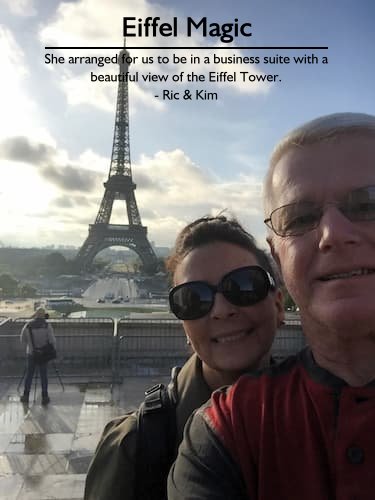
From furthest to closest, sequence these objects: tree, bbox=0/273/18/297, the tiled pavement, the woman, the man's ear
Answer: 1. tree, bbox=0/273/18/297
2. the tiled pavement
3. the woman
4. the man's ear

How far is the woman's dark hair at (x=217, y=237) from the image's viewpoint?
73.1 inches

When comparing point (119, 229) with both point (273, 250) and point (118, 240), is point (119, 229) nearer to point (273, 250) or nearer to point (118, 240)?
point (118, 240)

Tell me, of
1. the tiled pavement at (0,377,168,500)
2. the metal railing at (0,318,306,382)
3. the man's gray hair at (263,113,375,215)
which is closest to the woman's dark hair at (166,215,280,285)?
the man's gray hair at (263,113,375,215)

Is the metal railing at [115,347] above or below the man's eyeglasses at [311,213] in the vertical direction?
below

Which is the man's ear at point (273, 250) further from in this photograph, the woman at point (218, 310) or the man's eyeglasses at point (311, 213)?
the woman at point (218, 310)

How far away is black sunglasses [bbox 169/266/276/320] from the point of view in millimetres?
1749

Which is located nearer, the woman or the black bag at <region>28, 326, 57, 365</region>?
the woman

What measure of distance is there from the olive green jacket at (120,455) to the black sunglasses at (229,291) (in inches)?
11.2

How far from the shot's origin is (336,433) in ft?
3.52

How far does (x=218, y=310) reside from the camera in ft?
5.74

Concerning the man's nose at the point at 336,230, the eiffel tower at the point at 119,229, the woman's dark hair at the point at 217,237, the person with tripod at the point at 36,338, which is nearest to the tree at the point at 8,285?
the eiffel tower at the point at 119,229

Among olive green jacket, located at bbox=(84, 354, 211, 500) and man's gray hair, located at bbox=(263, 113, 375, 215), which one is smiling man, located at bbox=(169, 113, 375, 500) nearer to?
man's gray hair, located at bbox=(263, 113, 375, 215)

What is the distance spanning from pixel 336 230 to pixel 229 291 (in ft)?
2.26

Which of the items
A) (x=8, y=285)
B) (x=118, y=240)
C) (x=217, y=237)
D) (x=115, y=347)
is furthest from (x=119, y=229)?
(x=217, y=237)
